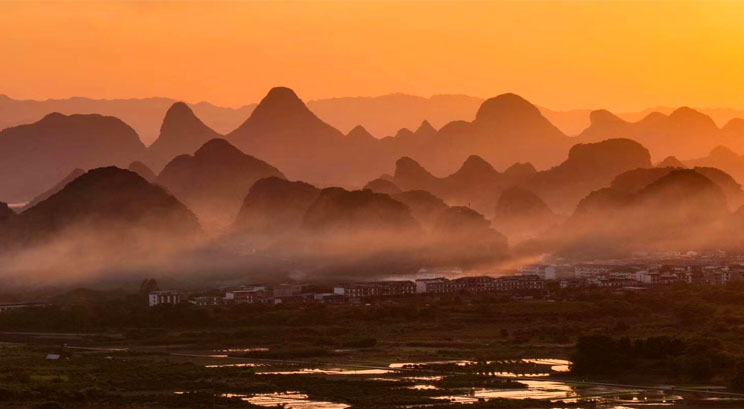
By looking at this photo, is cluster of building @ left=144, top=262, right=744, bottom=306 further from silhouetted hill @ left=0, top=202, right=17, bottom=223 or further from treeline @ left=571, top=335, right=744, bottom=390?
treeline @ left=571, top=335, right=744, bottom=390

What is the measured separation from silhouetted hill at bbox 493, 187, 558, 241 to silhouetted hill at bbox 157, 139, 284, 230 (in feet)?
100

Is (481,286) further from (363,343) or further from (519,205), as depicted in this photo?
(519,205)

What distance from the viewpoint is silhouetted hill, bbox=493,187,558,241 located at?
179625 millimetres

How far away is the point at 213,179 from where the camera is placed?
196500 mm

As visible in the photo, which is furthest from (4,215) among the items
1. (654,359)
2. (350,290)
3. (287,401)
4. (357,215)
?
(287,401)

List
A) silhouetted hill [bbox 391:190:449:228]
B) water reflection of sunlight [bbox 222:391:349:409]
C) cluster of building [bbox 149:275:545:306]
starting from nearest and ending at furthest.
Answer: water reflection of sunlight [bbox 222:391:349:409] < cluster of building [bbox 149:275:545:306] < silhouetted hill [bbox 391:190:449:228]

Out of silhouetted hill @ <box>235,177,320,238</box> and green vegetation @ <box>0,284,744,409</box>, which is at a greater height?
silhouetted hill @ <box>235,177,320,238</box>

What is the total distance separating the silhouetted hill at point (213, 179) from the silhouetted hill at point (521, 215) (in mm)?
30497

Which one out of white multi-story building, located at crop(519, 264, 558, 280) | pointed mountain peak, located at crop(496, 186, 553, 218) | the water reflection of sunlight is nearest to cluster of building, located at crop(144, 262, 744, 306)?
white multi-story building, located at crop(519, 264, 558, 280)

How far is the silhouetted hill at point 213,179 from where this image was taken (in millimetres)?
195000

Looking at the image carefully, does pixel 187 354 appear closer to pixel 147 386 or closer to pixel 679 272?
pixel 147 386

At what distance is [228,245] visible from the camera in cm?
14812

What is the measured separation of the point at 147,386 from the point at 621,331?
2536 centimetres

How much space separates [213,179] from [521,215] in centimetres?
3721
